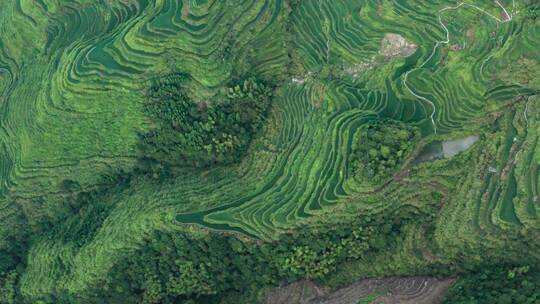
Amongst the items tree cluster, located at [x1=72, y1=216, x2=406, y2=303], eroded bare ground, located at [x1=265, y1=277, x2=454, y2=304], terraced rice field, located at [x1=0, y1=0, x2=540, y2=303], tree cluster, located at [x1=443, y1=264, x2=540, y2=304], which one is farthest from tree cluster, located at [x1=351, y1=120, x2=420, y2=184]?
tree cluster, located at [x1=443, y1=264, x2=540, y2=304]

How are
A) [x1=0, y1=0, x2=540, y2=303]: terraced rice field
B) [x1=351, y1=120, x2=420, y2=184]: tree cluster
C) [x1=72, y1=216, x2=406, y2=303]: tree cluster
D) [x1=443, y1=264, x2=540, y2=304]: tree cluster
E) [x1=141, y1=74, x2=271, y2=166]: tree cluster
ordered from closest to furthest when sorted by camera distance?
[x1=443, y1=264, x2=540, y2=304]: tree cluster < [x1=351, y1=120, x2=420, y2=184]: tree cluster < [x1=0, y1=0, x2=540, y2=303]: terraced rice field < [x1=72, y1=216, x2=406, y2=303]: tree cluster < [x1=141, y1=74, x2=271, y2=166]: tree cluster

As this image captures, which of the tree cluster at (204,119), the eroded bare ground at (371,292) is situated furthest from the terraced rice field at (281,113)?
the eroded bare ground at (371,292)

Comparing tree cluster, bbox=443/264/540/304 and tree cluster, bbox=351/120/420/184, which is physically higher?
tree cluster, bbox=351/120/420/184

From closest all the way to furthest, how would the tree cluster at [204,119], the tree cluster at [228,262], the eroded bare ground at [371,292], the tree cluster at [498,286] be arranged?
the tree cluster at [498,286], the eroded bare ground at [371,292], the tree cluster at [228,262], the tree cluster at [204,119]

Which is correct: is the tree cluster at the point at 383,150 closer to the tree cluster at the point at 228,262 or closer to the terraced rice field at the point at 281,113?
the terraced rice field at the point at 281,113

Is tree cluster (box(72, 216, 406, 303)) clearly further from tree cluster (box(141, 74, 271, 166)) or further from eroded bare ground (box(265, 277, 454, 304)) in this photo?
tree cluster (box(141, 74, 271, 166))

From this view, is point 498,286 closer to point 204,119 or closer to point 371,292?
point 371,292

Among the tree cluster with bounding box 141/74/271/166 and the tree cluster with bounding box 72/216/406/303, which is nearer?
the tree cluster with bounding box 72/216/406/303
